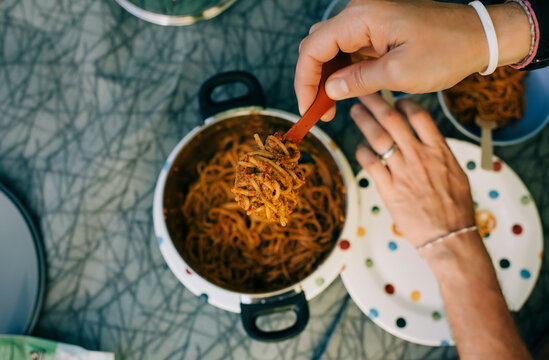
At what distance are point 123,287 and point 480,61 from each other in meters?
0.83

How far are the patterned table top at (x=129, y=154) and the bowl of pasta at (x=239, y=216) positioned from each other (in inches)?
5.2

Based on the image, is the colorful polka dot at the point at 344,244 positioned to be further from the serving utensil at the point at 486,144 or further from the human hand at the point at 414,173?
the serving utensil at the point at 486,144

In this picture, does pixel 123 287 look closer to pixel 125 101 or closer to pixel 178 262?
pixel 178 262

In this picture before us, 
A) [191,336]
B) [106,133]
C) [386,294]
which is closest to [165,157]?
[106,133]

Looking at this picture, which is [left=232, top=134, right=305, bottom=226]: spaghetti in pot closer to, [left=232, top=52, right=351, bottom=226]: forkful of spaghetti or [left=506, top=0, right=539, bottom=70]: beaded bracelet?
[left=232, top=52, right=351, bottom=226]: forkful of spaghetti

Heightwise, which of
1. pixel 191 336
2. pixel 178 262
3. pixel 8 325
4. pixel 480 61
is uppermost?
pixel 480 61

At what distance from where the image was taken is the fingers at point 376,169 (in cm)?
77

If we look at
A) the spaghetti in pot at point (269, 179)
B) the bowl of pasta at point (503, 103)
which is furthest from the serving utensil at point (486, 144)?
the spaghetti in pot at point (269, 179)

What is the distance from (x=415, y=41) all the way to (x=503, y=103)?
32cm

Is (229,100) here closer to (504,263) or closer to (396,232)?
Answer: (396,232)

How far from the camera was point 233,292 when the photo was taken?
647 mm

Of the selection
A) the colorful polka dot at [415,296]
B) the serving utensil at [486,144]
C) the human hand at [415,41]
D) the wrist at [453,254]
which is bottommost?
the colorful polka dot at [415,296]

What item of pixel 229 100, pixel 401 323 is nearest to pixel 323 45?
pixel 229 100

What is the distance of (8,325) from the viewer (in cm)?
76
